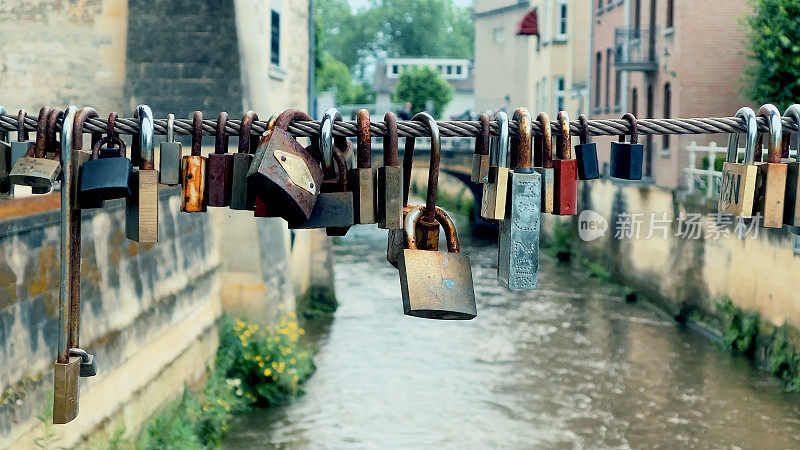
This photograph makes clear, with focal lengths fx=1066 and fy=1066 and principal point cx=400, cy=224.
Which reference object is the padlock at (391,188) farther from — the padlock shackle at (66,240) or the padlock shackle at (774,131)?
the padlock shackle at (774,131)

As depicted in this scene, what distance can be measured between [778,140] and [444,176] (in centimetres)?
4827

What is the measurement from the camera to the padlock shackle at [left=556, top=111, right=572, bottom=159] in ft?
11.9

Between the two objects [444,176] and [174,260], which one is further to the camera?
[444,176]

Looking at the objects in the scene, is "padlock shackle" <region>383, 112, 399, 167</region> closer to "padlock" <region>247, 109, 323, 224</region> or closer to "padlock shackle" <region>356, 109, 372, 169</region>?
"padlock shackle" <region>356, 109, 372, 169</region>

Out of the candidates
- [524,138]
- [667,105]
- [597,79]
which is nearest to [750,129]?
[524,138]

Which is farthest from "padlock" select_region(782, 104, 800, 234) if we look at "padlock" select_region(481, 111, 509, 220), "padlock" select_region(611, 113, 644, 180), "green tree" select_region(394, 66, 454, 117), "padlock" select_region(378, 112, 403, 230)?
"green tree" select_region(394, 66, 454, 117)

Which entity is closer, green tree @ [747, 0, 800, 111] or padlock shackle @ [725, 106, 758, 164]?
padlock shackle @ [725, 106, 758, 164]

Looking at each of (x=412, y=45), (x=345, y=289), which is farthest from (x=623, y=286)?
(x=412, y=45)

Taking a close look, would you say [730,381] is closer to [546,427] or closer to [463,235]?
[546,427]

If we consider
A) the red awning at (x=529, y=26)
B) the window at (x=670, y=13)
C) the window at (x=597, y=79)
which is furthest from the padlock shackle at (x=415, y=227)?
the red awning at (x=529, y=26)

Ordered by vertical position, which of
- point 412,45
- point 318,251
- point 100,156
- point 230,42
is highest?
point 412,45

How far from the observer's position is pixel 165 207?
14.1 m

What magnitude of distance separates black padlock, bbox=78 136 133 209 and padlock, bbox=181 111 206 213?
0.20 meters

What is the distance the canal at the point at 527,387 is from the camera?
1502cm
